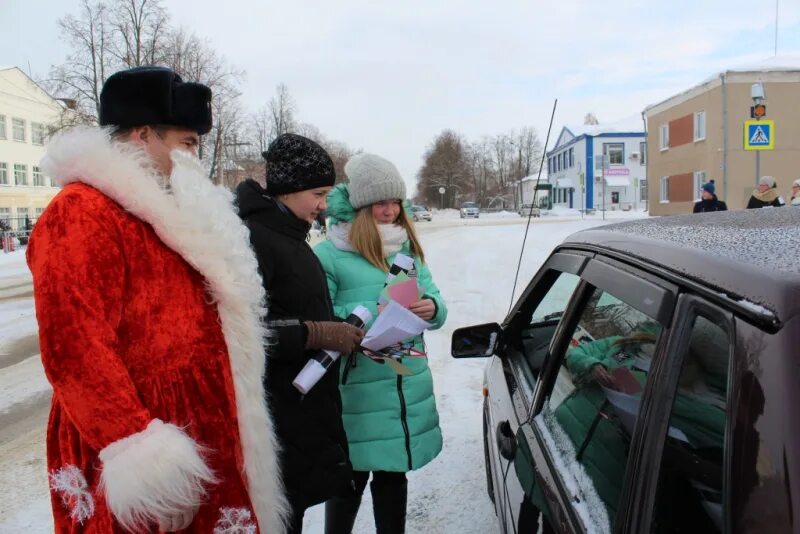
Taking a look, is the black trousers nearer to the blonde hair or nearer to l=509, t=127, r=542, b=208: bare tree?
the blonde hair

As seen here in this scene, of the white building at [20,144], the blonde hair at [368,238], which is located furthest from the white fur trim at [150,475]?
the white building at [20,144]

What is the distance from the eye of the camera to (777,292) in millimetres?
957

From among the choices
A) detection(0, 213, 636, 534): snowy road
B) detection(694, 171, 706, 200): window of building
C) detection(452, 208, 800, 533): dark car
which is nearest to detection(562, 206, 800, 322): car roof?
detection(452, 208, 800, 533): dark car

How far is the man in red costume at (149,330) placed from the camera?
123 cm

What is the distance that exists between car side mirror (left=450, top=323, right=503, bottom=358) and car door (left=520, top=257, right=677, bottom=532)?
0.57 metres

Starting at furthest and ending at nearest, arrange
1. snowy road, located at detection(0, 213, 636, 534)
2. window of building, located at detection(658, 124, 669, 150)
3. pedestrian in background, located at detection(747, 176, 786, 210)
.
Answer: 1. window of building, located at detection(658, 124, 669, 150)
2. pedestrian in background, located at detection(747, 176, 786, 210)
3. snowy road, located at detection(0, 213, 636, 534)

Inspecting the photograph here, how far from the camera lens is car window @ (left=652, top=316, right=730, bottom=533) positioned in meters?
1.08

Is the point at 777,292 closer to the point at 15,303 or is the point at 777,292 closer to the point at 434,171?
the point at 15,303

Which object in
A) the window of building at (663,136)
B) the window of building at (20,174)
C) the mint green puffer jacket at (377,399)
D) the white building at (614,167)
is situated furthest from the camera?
the white building at (614,167)

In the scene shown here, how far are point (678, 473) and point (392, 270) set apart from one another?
1439mm

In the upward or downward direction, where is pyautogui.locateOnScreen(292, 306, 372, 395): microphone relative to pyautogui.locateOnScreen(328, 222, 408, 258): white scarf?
downward

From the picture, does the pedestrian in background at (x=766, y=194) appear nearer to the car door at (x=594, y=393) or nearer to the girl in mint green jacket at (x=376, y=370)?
the girl in mint green jacket at (x=376, y=370)

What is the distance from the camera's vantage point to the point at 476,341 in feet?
8.48

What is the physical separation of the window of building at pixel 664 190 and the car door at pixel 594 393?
33.9 metres
